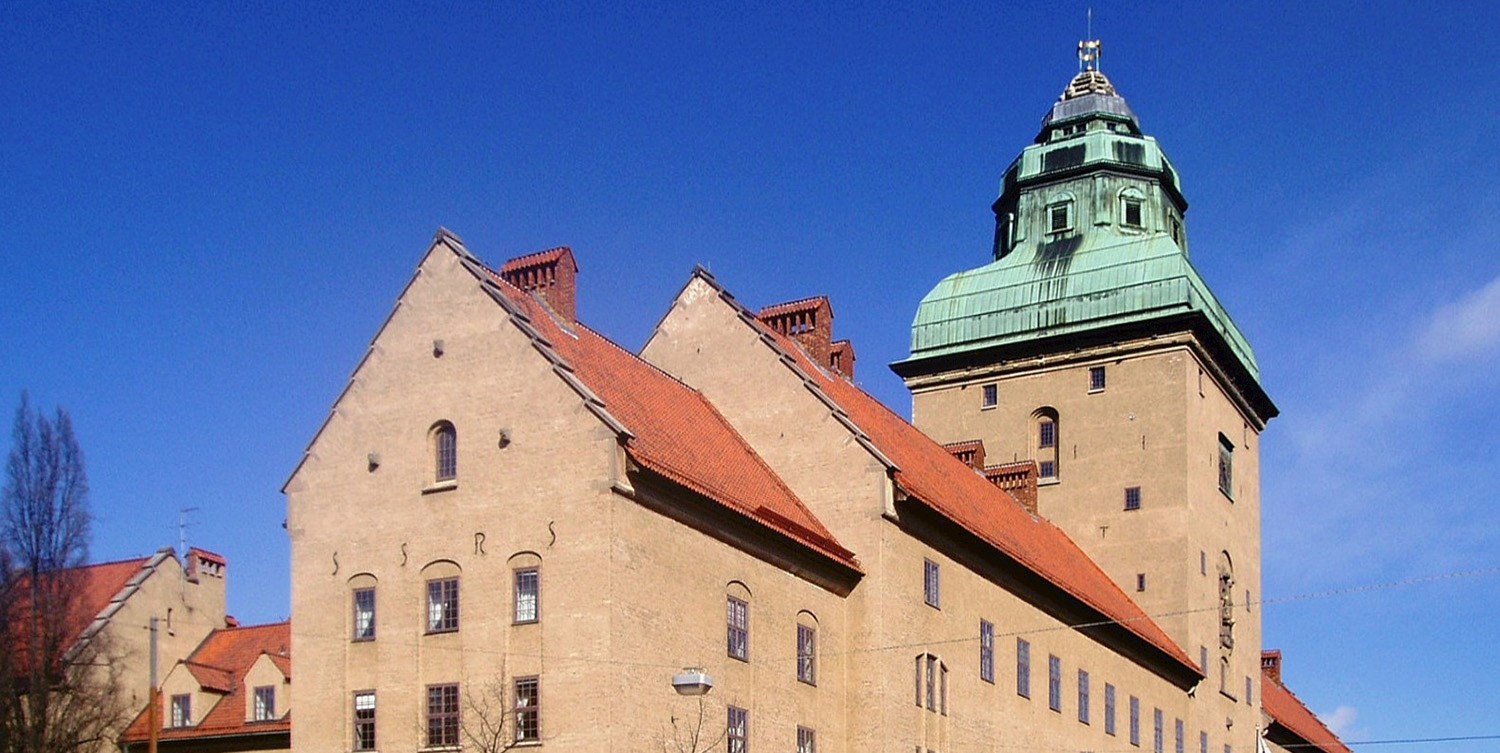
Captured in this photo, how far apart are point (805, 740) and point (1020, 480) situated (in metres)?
24.3

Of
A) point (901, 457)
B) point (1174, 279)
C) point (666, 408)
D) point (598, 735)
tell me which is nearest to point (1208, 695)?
point (1174, 279)

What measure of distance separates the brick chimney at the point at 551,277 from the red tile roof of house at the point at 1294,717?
4260 centimetres

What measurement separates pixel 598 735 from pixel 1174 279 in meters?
36.3

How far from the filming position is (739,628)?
41.2 metres

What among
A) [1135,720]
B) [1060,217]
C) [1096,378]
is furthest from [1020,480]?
[1060,217]

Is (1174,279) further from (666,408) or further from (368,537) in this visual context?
(368,537)

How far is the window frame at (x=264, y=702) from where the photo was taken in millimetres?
49469

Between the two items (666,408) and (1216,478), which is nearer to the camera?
(666,408)

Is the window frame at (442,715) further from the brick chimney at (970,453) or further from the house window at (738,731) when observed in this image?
the brick chimney at (970,453)

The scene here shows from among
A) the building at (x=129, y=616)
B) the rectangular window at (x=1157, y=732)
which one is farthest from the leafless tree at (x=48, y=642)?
the rectangular window at (x=1157, y=732)

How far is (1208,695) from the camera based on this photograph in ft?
218

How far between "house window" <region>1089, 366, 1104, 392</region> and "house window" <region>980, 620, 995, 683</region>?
19.4m

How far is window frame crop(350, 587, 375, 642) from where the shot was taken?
131ft

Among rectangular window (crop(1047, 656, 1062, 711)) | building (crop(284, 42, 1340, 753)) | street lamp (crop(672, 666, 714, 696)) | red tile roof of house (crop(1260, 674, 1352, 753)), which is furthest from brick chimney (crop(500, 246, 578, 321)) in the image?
red tile roof of house (crop(1260, 674, 1352, 753))
